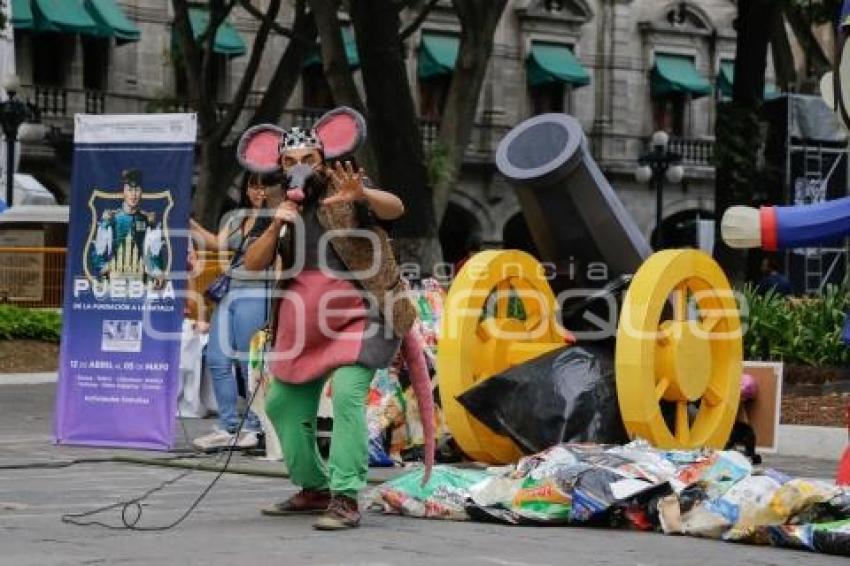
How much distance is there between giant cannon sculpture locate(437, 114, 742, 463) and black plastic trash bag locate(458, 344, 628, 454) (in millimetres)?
229

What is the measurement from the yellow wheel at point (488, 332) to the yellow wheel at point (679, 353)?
74 centimetres

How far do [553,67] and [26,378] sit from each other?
95.4 feet

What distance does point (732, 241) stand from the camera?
8484mm

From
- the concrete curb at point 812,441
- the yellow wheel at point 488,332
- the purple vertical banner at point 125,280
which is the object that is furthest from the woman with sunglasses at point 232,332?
the concrete curb at point 812,441

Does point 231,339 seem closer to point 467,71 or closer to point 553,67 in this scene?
point 467,71

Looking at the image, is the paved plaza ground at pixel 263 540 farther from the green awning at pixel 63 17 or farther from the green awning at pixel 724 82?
the green awning at pixel 724 82

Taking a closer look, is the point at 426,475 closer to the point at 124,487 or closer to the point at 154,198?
the point at 124,487

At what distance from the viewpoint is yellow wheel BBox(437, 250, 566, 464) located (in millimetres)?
10086

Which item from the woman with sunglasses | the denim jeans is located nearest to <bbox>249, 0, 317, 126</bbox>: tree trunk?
the woman with sunglasses

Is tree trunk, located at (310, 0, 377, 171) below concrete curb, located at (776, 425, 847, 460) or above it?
above

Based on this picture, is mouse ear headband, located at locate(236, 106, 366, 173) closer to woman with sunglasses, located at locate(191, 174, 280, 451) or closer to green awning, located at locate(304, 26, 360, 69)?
woman with sunglasses, located at locate(191, 174, 280, 451)

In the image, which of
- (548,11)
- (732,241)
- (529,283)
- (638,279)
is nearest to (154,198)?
(529,283)

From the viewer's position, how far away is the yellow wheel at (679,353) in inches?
369

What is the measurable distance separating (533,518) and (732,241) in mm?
1674
